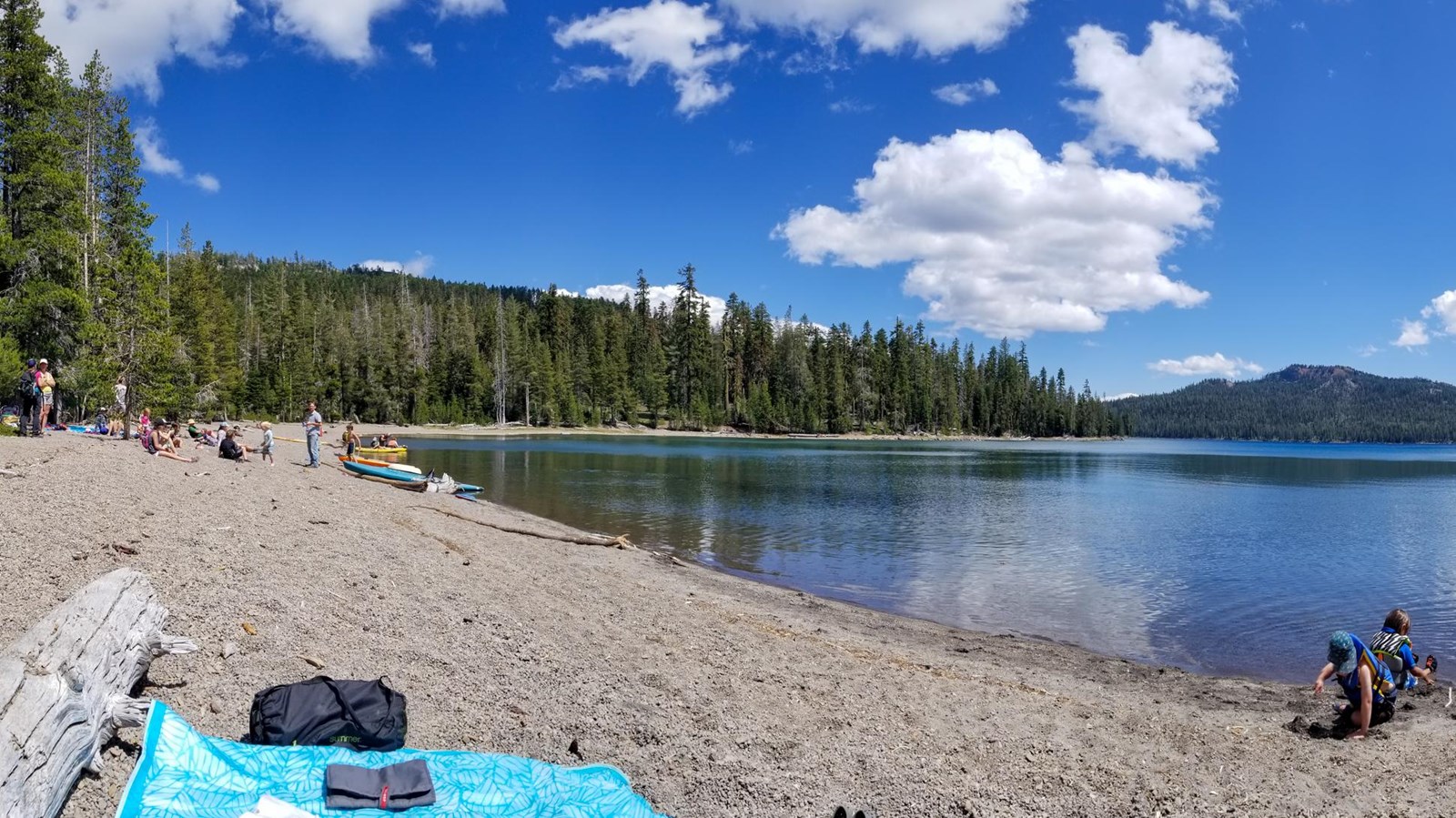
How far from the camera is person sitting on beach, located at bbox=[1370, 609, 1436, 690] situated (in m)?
10.1

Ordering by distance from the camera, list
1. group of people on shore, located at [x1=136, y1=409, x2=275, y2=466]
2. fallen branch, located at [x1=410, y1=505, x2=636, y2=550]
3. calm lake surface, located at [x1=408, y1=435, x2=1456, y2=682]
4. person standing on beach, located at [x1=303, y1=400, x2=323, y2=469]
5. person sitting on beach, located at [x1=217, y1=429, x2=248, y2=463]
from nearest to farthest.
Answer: calm lake surface, located at [x1=408, y1=435, x2=1456, y2=682]
fallen branch, located at [x1=410, y1=505, x2=636, y2=550]
group of people on shore, located at [x1=136, y1=409, x2=275, y2=466]
person sitting on beach, located at [x1=217, y1=429, x2=248, y2=463]
person standing on beach, located at [x1=303, y1=400, x2=323, y2=469]

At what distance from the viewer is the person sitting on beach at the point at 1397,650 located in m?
10.1

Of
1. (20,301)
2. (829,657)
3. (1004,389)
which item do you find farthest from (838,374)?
(829,657)

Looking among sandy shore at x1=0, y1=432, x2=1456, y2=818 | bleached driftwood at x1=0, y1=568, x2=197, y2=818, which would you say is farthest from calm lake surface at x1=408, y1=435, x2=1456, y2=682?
bleached driftwood at x1=0, y1=568, x2=197, y2=818

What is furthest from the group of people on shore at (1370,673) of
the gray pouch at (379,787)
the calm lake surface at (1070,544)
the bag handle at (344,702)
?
the bag handle at (344,702)

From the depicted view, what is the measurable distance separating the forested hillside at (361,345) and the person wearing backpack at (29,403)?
4.53 m

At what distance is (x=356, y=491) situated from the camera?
22.5 metres

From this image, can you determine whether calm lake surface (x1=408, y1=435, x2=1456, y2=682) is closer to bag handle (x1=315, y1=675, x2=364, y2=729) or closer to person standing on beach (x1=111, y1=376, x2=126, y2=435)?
bag handle (x1=315, y1=675, x2=364, y2=729)

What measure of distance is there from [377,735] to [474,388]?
4252 inches

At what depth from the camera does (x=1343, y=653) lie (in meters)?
9.48

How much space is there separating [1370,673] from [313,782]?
35.8 ft

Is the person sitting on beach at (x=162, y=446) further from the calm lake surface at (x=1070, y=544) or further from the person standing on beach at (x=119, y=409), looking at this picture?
the calm lake surface at (x=1070, y=544)

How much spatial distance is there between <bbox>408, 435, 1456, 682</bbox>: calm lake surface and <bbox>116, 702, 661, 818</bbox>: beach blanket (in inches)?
452

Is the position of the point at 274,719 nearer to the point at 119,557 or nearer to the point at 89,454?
the point at 119,557
